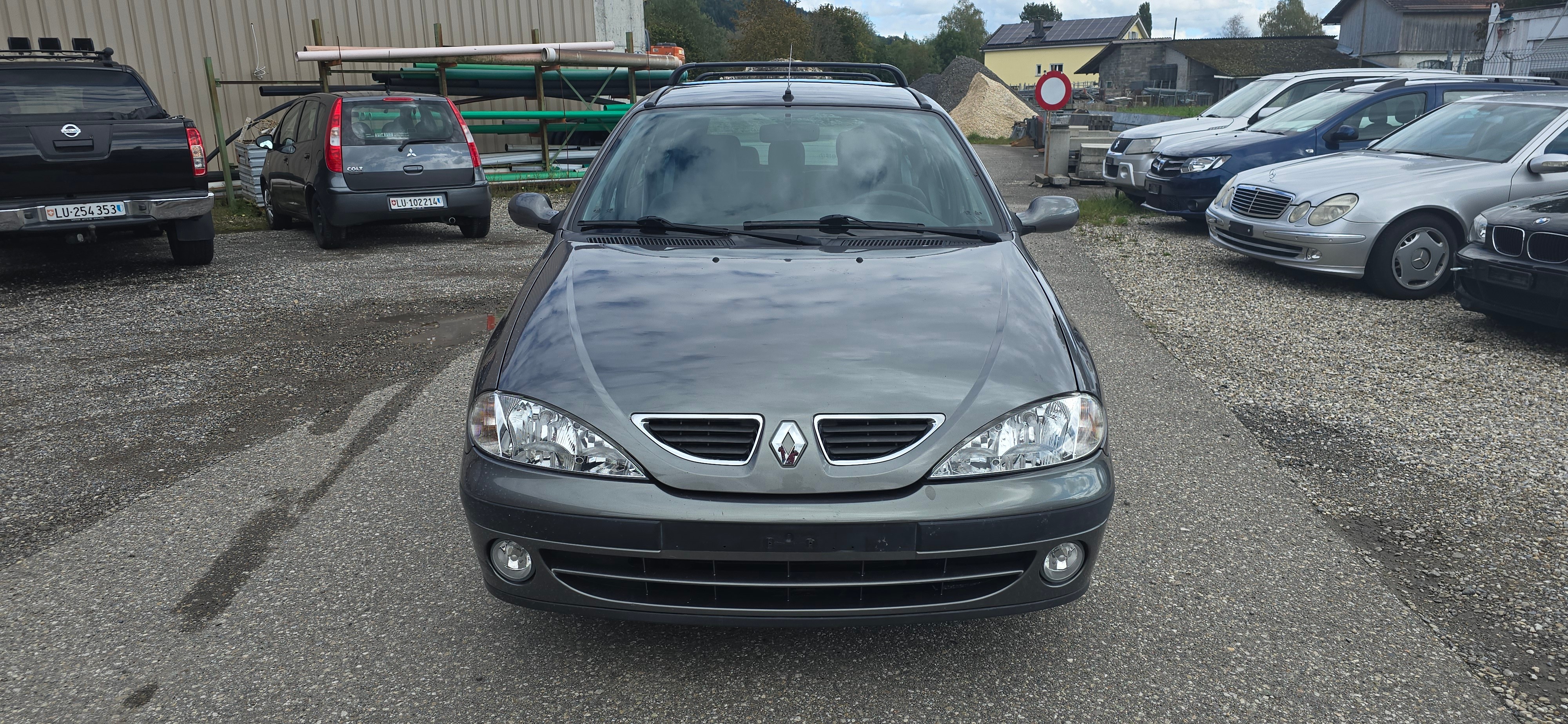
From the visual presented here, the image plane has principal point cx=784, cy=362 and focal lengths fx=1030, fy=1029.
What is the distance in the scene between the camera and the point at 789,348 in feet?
8.87

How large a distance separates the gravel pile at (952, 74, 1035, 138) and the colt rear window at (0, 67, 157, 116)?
28259 mm

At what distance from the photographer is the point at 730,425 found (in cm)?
249

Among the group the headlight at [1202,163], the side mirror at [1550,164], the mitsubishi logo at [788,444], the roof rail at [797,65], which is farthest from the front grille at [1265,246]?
the mitsubishi logo at [788,444]

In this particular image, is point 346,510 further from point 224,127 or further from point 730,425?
point 224,127

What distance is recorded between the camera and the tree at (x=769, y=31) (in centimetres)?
7531

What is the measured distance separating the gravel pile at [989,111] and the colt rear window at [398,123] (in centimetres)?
2538

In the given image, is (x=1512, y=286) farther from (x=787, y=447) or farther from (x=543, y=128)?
(x=543, y=128)

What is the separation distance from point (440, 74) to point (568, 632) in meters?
15.0

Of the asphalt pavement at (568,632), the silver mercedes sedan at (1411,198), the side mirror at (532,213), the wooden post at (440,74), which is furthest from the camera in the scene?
the wooden post at (440,74)

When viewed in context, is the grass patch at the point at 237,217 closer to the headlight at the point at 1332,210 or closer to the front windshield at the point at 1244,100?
the headlight at the point at 1332,210

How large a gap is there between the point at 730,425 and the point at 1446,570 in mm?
2597

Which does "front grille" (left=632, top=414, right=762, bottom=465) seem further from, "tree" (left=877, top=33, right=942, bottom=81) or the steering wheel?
"tree" (left=877, top=33, right=942, bottom=81)

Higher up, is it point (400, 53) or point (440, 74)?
point (400, 53)

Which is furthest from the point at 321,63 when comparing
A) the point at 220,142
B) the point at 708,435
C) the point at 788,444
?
the point at 788,444
